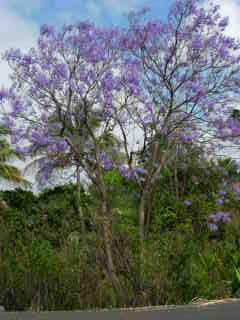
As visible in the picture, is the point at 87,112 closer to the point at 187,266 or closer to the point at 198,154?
the point at 198,154

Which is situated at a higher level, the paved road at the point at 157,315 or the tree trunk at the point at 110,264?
the tree trunk at the point at 110,264

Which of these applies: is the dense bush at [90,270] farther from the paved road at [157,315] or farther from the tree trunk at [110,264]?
the paved road at [157,315]

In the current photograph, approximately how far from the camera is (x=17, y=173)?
25.4m

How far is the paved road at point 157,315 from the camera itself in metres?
3.38

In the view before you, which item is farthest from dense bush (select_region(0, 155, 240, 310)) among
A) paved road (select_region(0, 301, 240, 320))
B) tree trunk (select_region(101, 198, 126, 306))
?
paved road (select_region(0, 301, 240, 320))

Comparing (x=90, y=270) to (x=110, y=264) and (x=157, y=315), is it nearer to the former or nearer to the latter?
(x=110, y=264)

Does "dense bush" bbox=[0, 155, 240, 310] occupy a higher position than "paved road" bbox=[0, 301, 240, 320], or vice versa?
"dense bush" bbox=[0, 155, 240, 310]

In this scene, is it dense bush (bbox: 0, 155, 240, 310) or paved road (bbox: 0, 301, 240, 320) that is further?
dense bush (bbox: 0, 155, 240, 310)

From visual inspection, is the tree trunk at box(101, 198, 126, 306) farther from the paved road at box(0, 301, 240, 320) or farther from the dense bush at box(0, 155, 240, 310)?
the paved road at box(0, 301, 240, 320)

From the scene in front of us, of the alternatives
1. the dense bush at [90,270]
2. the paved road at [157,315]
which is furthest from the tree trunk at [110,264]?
the paved road at [157,315]

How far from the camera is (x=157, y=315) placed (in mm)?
3512

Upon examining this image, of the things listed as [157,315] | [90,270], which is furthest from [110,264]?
[157,315]

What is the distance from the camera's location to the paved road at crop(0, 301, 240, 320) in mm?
3379

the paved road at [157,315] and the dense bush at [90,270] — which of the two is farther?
the dense bush at [90,270]
